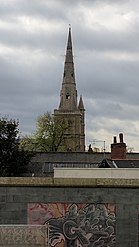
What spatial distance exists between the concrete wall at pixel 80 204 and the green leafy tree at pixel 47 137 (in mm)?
59201

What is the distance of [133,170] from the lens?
91.1 feet

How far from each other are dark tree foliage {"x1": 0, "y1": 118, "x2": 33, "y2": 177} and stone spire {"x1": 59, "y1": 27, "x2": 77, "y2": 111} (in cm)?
8986

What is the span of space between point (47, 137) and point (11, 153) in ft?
94.0

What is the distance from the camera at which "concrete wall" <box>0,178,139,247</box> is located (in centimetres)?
1973

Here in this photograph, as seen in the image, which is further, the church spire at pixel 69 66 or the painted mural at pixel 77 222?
the church spire at pixel 69 66

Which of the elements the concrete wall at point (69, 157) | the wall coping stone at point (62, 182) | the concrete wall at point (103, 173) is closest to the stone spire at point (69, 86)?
the concrete wall at point (69, 157)

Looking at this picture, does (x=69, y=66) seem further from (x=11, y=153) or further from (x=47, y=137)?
(x=11, y=153)

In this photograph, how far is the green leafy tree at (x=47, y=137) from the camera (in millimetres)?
81688

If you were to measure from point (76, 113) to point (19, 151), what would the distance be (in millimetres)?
88222

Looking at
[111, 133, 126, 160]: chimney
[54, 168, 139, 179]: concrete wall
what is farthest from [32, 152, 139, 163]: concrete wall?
[54, 168, 139, 179]: concrete wall

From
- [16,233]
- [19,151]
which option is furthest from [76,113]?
[16,233]

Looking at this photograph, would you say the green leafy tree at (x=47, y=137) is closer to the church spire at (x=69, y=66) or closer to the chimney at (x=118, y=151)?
the chimney at (x=118, y=151)

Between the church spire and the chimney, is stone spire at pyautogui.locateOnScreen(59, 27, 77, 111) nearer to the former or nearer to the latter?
the church spire

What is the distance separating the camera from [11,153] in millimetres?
55875
